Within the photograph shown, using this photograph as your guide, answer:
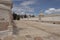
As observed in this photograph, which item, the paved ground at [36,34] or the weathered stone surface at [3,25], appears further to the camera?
the paved ground at [36,34]

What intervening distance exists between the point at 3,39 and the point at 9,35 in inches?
8.3

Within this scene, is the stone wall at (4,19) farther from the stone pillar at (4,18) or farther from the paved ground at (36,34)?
the paved ground at (36,34)

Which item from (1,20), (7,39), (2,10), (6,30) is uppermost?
(2,10)

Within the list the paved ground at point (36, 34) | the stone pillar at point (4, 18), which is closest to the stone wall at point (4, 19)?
the stone pillar at point (4, 18)

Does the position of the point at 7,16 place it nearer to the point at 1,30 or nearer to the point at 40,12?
the point at 1,30

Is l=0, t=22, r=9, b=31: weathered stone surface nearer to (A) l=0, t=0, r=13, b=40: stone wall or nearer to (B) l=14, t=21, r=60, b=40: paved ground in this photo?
(A) l=0, t=0, r=13, b=40: stone wall

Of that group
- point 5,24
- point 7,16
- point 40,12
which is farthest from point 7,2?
point 40,12

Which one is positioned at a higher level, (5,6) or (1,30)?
(5,6)

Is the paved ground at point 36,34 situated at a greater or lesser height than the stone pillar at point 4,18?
lesser

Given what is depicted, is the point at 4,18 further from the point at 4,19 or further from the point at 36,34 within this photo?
the point at 36,34

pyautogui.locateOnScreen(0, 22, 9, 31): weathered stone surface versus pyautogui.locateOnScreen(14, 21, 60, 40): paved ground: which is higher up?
pyautogui.locateOnScreen(0, 22, 9, 31): weathered stone surface

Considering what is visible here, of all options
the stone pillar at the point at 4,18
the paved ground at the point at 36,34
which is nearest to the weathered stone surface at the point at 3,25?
the stone pillar at the point at 4,18

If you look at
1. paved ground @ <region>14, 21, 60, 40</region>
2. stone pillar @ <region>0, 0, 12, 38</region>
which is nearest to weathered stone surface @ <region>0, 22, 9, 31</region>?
stone pillar @ <region>0, 0, 12, 38</region>

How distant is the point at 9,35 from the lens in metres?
2.89
